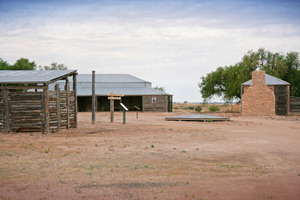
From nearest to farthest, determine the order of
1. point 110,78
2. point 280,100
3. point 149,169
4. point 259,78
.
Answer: point 149,169 < point 259,78 < point 280,100 < point 110,78

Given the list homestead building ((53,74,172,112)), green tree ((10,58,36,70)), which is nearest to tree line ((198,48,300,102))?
homestead building ((53,74,172,112))

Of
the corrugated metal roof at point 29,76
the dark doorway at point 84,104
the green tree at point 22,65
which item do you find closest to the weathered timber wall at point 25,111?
the corrugated metal roof at point 29,76

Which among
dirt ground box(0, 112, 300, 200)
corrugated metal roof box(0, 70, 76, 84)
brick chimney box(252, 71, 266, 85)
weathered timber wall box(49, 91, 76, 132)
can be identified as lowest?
dirt ground box(0, 112, 300, 200)

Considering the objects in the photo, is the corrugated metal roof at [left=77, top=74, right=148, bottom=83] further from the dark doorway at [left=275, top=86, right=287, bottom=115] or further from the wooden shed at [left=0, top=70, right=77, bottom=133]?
the wooden shed at [left=0, top=70, right=77, bottom=133]

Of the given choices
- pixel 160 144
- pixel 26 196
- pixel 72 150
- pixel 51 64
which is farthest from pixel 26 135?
pixel 51 64

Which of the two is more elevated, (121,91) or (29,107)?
(121,91)

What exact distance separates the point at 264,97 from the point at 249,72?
13019mm

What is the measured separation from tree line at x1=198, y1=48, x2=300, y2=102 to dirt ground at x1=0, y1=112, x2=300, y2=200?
35371 millimetres

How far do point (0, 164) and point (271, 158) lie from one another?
7922 millimetres

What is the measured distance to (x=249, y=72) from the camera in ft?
167

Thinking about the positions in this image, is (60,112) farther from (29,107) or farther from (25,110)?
(25,110)

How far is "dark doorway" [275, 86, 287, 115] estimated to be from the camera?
38.5 meters

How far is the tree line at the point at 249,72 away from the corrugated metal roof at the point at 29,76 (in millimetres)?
32609

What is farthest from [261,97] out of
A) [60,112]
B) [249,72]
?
[60,112]
